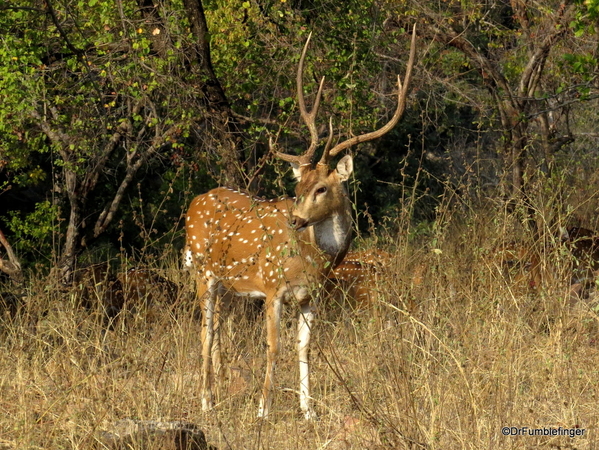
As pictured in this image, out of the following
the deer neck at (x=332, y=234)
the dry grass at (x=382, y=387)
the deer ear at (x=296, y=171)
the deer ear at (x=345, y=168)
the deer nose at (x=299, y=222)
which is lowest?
the dry grass at (x=382, y=387)

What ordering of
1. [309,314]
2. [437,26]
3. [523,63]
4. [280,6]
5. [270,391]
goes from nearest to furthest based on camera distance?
[270,391] < [309,314] < [280,6] < [437,26] < [523,63]

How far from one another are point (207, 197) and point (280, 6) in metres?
2.02

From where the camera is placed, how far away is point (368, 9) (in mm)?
9094

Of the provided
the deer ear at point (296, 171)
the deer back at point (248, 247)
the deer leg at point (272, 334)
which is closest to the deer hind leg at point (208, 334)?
the deer back at point (248, 247)

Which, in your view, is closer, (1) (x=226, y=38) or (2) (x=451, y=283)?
(2) (x=451, y=283)

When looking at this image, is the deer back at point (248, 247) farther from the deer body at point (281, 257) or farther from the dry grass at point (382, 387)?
the dry grass at point (382, 387)

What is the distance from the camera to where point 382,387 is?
16.4 feet

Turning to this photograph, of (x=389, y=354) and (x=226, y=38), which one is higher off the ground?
(x=226, y=38)

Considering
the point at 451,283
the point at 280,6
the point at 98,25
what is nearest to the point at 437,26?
the point at 280,6

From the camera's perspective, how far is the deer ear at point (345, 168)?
21.5ft

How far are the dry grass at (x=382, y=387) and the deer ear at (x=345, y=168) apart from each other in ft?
2.45

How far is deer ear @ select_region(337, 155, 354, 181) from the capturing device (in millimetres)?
6539

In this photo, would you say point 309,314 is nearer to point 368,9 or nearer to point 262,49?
point 262,49

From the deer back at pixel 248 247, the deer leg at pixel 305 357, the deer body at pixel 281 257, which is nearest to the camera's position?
the deer leg at pixel 305 357
